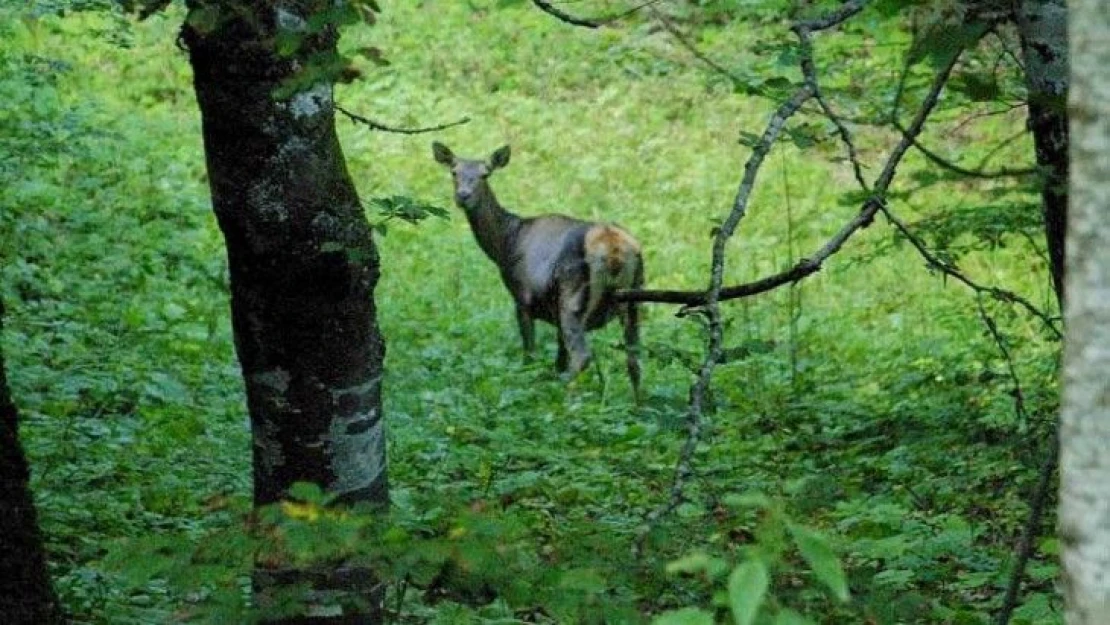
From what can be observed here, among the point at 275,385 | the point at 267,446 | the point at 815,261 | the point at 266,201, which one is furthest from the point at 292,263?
the point at 815,261

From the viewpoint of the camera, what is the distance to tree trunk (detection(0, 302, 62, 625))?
364 centimetres

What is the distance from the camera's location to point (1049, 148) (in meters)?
5.13

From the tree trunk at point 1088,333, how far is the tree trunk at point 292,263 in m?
2.45

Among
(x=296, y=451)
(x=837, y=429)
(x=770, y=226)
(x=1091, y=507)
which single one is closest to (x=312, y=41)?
(x=296, y=451)

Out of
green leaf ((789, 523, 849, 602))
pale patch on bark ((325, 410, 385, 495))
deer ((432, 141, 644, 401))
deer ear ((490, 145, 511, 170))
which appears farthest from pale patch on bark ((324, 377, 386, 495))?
deer ear ((490, 145, 511, 170))

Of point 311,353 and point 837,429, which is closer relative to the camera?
point 311,353

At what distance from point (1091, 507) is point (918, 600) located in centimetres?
144

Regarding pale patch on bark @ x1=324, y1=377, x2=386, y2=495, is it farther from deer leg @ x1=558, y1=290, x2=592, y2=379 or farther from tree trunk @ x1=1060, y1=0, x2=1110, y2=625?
deer leg @ x1=558, y1=290, x2=592, y2=379

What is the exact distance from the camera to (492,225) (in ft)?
45.1

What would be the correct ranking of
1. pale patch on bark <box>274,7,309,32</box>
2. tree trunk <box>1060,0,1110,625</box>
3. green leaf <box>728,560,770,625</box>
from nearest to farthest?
tree trunk <box>1060,0,1110,625</box>
green leaf <box>728,560,770,625</box>
pale patch on bark <box>274,7,309,32</box>

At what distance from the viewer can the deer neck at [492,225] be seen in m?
13.5

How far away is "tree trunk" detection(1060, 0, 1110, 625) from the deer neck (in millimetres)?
11599

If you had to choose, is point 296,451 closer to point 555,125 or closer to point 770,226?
point 770,226

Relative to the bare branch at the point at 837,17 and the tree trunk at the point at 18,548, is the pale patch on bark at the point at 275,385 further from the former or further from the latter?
the bare branch at the point at 837,17
